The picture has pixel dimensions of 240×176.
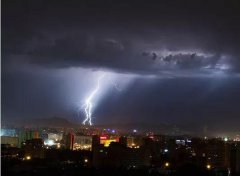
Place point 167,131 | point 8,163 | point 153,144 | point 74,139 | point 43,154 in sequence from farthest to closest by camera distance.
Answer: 1. point 167,131
2. point 74,139
3. point 153,144
4. point 43,154
5. point 8,163

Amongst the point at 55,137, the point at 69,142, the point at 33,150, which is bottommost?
the point at 33,150

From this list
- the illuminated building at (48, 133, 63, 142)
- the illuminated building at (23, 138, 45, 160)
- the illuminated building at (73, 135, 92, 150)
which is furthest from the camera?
the illuminated building at (48, 133, 63, 142)

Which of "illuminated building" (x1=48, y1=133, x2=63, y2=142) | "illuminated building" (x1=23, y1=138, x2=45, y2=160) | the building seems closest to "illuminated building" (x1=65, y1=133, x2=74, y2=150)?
the building

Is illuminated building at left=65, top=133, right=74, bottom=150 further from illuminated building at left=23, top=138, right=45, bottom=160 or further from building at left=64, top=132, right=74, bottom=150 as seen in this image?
illuminated building at left=23, top=138, right=45, bottom=160

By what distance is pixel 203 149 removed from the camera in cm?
1808

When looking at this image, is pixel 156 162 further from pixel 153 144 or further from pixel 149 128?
pixel 149 128

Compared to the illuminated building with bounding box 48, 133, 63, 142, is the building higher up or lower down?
lower down

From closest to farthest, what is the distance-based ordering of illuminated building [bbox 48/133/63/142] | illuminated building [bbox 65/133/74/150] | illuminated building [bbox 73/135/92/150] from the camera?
illuminated building [bbox 73/135/92/150] → illuminated building [bbox 65/133/74/150] → illuminated building [bbox 48/133/63/142]

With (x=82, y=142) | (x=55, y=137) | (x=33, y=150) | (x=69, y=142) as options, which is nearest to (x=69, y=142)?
(x=69, y=142)

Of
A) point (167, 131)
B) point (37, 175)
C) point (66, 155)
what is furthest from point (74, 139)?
point (167, 131)

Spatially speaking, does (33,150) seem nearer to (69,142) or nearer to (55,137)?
(69,142)

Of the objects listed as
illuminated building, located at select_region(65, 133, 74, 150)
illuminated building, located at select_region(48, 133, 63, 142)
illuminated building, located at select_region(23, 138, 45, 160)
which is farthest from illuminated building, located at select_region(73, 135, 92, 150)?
illuminated building, located at select_region(23, 138, 45, 160)

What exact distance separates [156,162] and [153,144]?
4327mm

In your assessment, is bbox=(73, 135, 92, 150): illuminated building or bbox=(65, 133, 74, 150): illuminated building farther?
bbox=(65, 133, 74, 150): illuminated building
